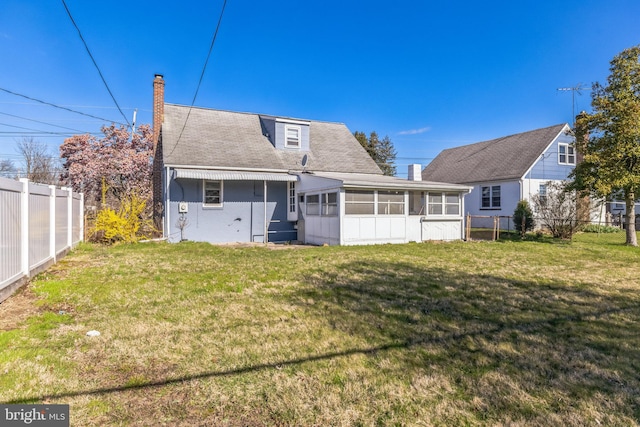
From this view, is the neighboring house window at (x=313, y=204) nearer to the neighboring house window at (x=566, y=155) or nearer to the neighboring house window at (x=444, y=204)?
the neighboring house window at (x=444, y=204)

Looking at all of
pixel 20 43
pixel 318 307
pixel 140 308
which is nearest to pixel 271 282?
pixel 318 307

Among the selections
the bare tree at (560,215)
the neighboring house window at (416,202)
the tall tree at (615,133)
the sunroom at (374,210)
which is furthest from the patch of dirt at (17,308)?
the bare tree at (560,215)

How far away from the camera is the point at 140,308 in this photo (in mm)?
5305

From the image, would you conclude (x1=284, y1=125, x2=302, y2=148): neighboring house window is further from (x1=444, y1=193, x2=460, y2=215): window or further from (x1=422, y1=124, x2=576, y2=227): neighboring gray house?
(x1=422, y1=124, x2=576, y2=227): neighboring gray house

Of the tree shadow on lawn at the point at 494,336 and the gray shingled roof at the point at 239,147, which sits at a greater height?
the gray shingled roof at the point at 239,147

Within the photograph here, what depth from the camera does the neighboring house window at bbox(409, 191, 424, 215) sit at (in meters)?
15.3

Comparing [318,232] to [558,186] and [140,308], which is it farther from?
[558,186]

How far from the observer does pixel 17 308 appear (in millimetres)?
5016

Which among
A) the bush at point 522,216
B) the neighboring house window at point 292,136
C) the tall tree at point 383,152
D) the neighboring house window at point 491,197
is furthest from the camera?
the tall tree at point 383,152

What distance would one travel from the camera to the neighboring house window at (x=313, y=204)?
48.7ft

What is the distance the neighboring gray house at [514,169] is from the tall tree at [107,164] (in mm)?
21647

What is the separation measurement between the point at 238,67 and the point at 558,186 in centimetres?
1638

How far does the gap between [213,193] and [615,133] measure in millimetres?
→ 15655

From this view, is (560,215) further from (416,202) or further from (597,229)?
(416,202)
